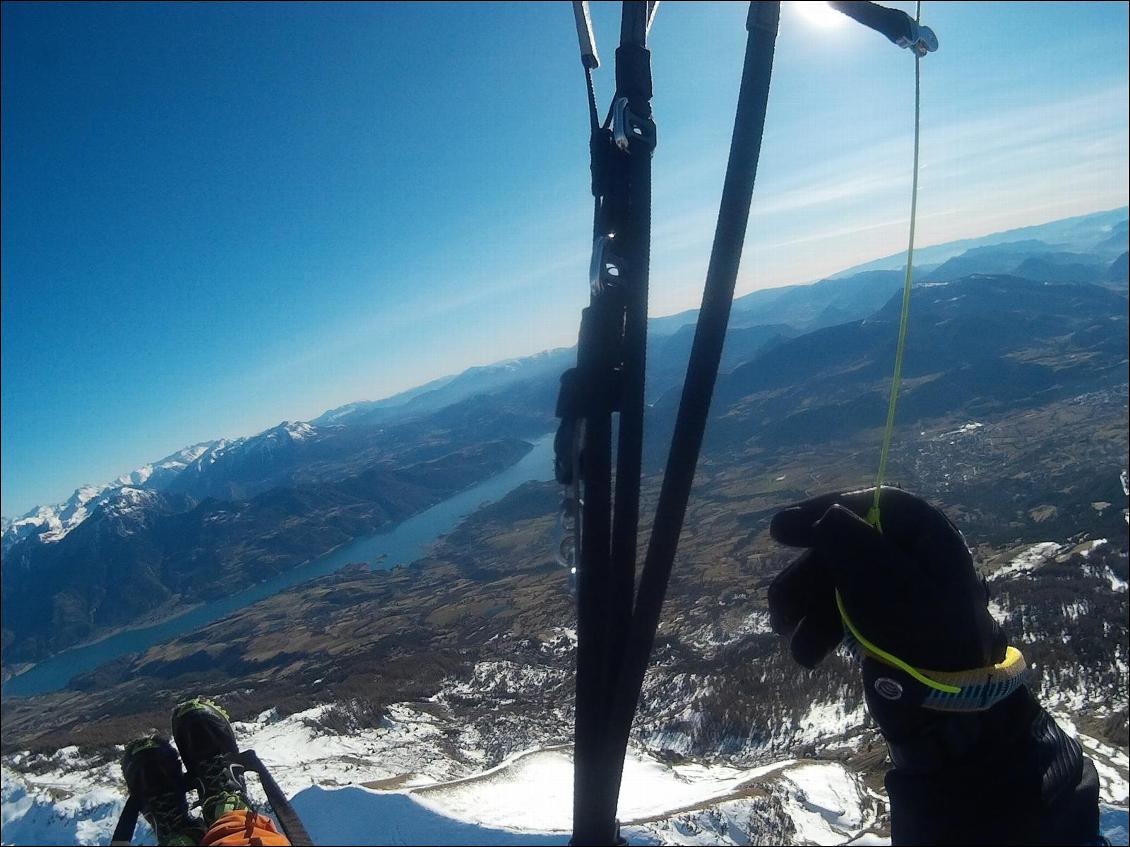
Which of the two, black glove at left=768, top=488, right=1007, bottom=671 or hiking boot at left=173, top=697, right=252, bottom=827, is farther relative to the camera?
hiking boot at left=173, top=697, right=252, bottom=827

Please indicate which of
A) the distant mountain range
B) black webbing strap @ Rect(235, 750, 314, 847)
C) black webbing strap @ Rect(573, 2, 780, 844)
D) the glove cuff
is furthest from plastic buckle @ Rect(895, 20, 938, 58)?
the distant mountain range

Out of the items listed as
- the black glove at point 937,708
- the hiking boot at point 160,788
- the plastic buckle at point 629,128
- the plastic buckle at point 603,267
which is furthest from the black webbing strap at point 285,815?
the plastic buckle at point 629,128

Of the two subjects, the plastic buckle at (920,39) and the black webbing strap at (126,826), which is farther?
the black webbing strap at (126,826)

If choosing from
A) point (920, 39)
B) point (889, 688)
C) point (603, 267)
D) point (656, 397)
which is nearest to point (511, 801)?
point (889, 688)

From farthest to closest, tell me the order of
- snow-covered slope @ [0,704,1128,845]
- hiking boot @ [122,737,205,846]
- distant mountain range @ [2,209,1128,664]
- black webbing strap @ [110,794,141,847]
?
distant mountain range @ [2,209,1128,664]
snow-covered slope @ [0,704,1128,845]
hiking boot @ [122,737,205,846]
black webbing strap @ [110,794,141,847]

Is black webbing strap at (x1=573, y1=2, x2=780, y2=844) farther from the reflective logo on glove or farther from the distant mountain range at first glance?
the distant mountain range

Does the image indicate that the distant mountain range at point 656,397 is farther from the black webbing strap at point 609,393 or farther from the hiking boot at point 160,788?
the black webbing strap at point 609,393
